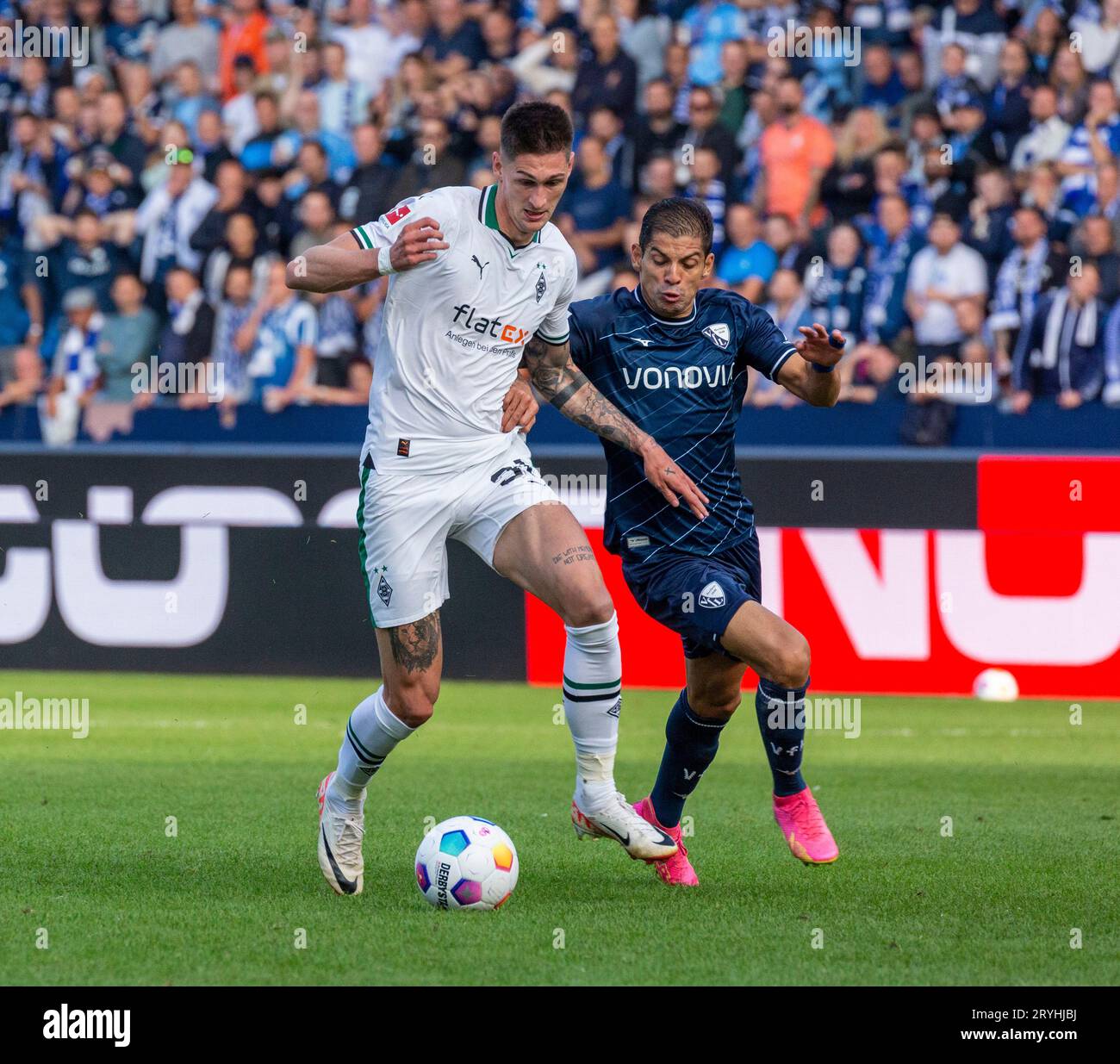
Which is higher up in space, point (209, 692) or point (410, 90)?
point (410, 90)

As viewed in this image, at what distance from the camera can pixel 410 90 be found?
15438 millimetres

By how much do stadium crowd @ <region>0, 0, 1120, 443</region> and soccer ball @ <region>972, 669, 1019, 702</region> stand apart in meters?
1.87

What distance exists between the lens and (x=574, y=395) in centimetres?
643

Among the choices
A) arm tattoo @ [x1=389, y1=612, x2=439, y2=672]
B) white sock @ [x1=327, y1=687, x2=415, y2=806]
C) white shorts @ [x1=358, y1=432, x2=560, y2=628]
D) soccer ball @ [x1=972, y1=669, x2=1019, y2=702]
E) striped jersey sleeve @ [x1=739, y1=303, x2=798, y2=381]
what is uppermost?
striped jersey sleeve @ [x1=739, y1=303, x2=798, y2=381]

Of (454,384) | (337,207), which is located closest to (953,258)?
(337,207)

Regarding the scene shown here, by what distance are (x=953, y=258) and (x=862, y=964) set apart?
8803 millimetres

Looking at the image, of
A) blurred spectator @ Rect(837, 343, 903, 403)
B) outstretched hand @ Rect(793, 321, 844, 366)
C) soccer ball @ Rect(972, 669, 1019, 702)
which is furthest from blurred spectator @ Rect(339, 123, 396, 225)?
outstretched hand @ Rect(793, 321, 844, 366)

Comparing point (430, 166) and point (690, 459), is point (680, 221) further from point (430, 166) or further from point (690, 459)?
point (430, 166)

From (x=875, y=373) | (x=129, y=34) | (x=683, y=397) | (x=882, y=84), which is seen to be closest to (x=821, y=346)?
(x=683, y=397)

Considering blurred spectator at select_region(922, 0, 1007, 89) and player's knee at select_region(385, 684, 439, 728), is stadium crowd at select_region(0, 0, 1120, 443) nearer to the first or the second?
blurred spectator at select_region(922, 0, 1007, 89)

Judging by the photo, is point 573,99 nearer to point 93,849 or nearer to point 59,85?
point 59,85

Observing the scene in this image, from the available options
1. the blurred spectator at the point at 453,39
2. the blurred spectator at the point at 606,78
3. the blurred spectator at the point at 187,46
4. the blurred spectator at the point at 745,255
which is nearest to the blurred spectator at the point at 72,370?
the blurred spectator at the point at 187,46

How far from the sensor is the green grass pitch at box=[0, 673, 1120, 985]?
509cm
